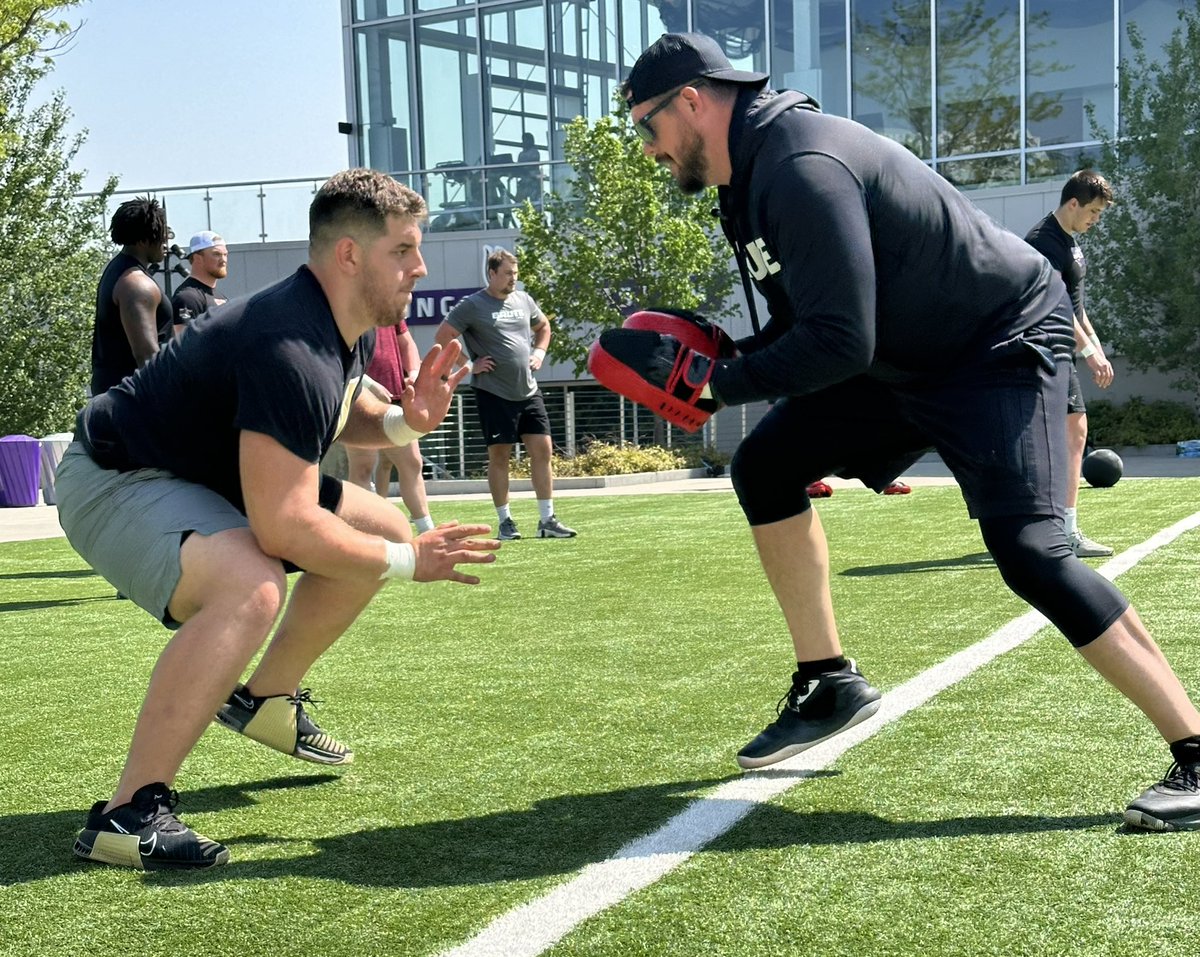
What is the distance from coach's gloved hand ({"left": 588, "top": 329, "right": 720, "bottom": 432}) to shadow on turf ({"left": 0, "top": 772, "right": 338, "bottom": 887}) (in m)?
1.44

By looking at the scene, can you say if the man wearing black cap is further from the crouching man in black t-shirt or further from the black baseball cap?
the crouching man in black t-shirt

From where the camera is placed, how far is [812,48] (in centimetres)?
2950

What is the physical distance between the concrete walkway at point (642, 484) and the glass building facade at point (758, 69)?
7.47 metres

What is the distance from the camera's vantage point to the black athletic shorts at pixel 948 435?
355 cm

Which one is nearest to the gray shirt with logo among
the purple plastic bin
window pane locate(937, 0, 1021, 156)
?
the purple plastic bin

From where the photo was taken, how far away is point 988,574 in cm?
815

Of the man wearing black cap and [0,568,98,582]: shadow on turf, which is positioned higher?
Answer: the man wearing black cap

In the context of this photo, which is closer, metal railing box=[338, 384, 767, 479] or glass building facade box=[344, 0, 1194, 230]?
metal railing box=[338, 384, 767, 479]

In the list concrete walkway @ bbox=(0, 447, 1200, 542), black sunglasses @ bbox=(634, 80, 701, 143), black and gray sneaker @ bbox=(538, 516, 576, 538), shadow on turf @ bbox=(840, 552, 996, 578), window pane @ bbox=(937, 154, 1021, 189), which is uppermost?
window pane @ bbox=(937, 154, 1021, 189)

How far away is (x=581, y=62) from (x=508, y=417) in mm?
21615

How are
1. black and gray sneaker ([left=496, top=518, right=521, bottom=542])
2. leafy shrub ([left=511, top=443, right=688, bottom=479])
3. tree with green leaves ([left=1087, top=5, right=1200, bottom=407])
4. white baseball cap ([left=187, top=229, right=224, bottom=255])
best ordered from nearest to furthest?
white baseball cap ([left=187, top=229, right=224, bottom=255])
black and gray sneaker ([left=496, top=518, right=521, bottom=542])
leafy shrub ([left=511, top=443, right=688, bottom=479])
tree with green leaves ([left=1087, top=5, right=1200, bottom=407])

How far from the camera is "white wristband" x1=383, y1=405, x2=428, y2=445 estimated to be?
4.27 metres

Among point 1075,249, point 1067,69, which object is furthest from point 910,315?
point 1067,69

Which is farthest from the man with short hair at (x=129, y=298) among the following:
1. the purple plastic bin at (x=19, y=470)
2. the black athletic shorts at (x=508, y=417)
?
the purple plastic bin at (x=19, y=470)
